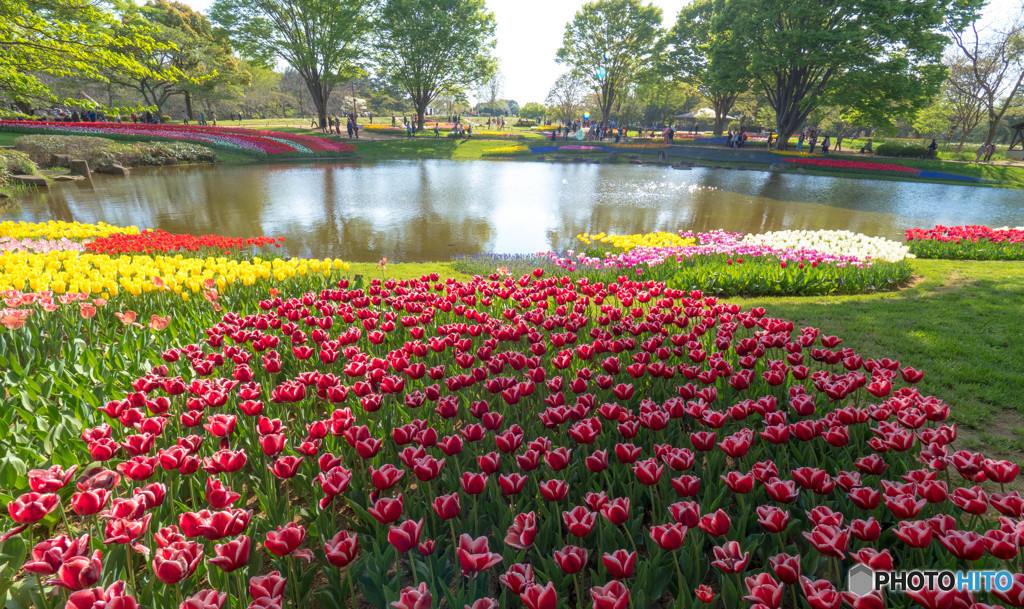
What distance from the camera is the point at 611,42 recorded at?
165ft

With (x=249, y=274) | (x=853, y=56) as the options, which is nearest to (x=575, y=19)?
(x=853, y=56)

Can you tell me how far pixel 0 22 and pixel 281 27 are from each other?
33353 millimetres

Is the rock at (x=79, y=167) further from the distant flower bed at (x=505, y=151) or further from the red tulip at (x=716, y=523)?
the red tulip at (x=716, y=523)

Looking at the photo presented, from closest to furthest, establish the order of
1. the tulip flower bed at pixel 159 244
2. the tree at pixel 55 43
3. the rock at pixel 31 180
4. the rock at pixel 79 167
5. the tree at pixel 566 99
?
1. the tulip flower bed at pixel 159 244
2. the tree at pixel 55 43
3. the rock at pixel 31 180
4. the rock at pixel 79 167
5. the tree at pixel 566 99

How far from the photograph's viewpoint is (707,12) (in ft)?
155

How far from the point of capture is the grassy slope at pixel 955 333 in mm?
3705

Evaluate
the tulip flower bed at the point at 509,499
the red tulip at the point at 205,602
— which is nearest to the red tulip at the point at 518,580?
the tulip flower bed at the point at 509,499

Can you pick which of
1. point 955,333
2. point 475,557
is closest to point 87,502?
point 475,557

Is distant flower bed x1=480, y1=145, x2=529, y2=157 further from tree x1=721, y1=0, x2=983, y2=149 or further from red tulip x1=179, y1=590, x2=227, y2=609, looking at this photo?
red tulip x1=179, y1=590, x2=227, y2=609

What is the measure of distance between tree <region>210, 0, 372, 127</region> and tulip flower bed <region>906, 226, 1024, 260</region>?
39639 mm

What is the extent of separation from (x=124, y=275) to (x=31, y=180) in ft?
54.8

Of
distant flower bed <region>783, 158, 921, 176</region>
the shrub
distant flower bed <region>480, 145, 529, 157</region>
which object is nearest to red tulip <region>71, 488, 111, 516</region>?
distant flower bed <region>480, 145, 529, 157</region>

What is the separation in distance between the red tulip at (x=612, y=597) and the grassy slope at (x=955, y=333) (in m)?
3.42

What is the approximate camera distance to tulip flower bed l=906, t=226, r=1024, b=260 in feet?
33.4
